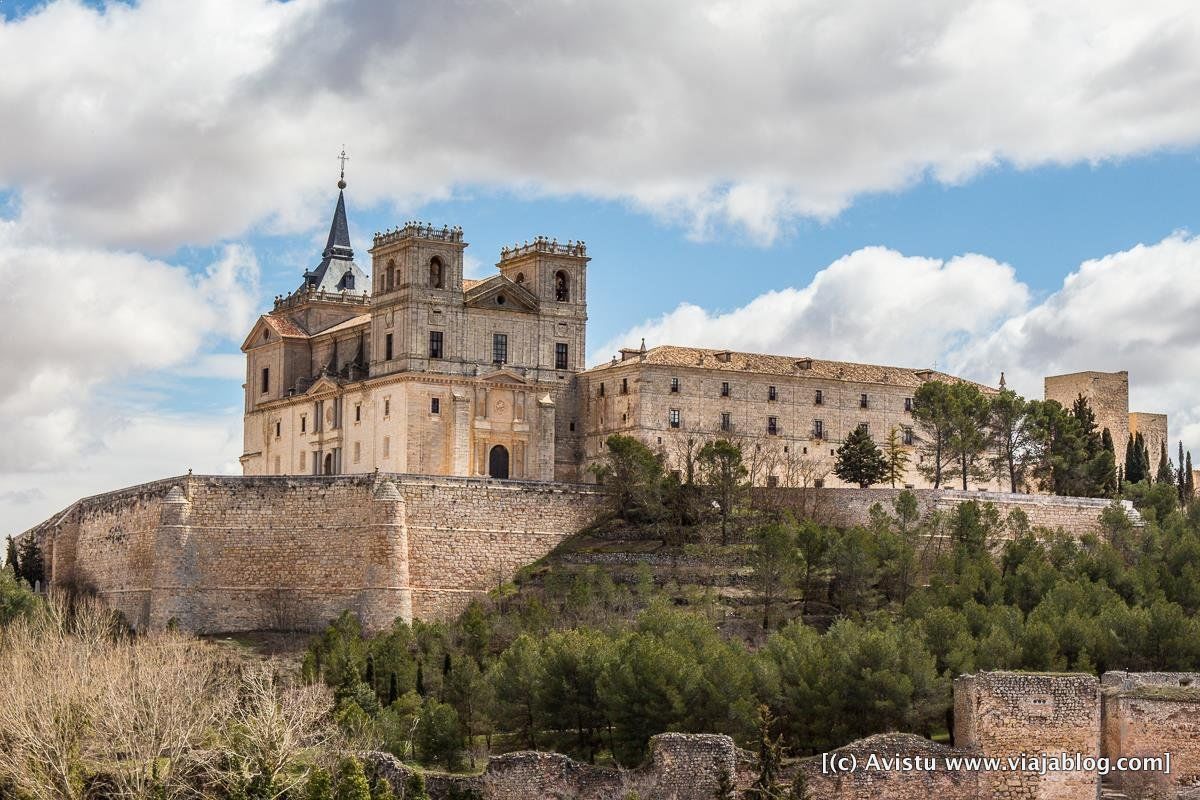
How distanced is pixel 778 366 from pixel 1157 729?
41.1m

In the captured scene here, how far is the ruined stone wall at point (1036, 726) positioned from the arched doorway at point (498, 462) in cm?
3567

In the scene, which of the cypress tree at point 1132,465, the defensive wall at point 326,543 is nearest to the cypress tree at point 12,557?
the defensive wall at point 326,543

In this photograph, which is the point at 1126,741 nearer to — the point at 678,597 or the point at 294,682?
the point at 294,682

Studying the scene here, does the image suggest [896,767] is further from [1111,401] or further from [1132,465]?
[1111,401]

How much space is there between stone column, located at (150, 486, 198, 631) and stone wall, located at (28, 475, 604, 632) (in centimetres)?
3

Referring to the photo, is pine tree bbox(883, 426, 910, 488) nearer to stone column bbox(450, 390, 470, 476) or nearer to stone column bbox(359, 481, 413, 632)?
stone column bbox(450, 390, 470, 476)

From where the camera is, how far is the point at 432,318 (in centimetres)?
6619

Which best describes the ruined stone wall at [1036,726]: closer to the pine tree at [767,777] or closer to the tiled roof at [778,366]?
the pine tree at [767,777]

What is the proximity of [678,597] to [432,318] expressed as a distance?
14930 mm

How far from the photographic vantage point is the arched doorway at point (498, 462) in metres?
65.9

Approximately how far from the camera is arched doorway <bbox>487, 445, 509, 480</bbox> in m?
65.9

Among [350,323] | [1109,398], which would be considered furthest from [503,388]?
[1109,398]

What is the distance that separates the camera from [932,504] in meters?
62.6

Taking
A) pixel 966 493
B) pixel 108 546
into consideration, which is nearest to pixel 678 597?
pixel 966 493
